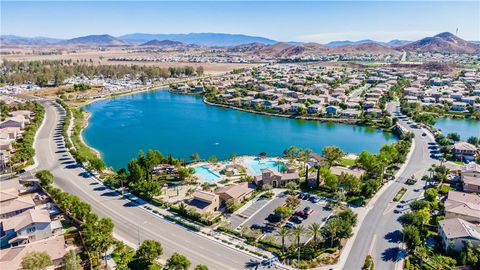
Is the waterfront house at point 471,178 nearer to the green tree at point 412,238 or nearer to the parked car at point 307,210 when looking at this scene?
the green tree at point 412,238

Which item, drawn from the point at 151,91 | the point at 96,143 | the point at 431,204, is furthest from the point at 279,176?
the point at 151,91

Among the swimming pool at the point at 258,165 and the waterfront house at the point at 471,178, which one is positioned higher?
the waterfront house at the point at 471,178

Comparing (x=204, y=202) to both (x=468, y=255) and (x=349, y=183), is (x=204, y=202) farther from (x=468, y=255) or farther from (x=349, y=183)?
(x=468, y=255)

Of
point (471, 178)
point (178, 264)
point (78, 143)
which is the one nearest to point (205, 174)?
point (178, 264)

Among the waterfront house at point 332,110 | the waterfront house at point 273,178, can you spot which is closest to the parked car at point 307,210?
the waterfront house at point 273,178

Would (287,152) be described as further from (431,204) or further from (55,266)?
(55,266)
